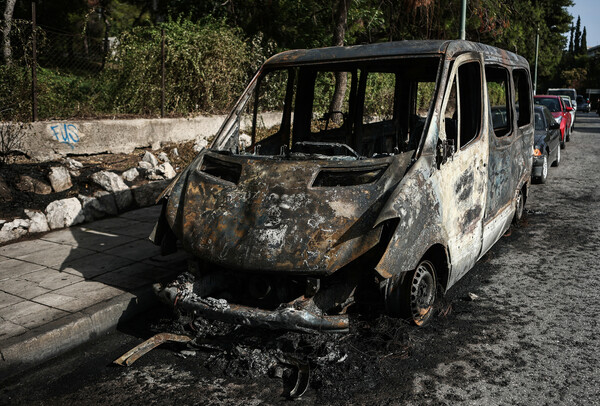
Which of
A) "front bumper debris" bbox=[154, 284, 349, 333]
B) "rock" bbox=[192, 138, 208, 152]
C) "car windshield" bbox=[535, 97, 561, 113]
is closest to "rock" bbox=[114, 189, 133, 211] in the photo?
"rock" bbox=[192, 138, 208, 152]

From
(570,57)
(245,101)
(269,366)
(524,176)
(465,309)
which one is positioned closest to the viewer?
(269,366)

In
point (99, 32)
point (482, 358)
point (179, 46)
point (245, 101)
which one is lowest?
point (482, 358)

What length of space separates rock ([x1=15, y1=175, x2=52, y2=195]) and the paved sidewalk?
977 millimetres

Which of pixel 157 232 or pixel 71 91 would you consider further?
pixel 71 91

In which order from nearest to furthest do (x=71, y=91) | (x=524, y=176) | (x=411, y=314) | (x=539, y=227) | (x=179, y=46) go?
(x=411, y=314) < (x=524, y=176) < (x=539, y=227) < (x=71, y=91) < (x=179, y=46)

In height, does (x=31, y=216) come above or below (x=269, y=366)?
above

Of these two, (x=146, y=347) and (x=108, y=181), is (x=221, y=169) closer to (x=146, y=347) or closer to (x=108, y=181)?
(x=146, y=347)

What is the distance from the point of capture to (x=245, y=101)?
17.2 ft

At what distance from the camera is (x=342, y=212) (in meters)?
3.71

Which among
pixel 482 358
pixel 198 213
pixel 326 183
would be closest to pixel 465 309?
pixel 482 358

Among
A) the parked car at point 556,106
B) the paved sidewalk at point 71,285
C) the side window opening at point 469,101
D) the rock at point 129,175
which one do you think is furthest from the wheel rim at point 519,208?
the parked car at point 556,106

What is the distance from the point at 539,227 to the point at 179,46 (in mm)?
8157

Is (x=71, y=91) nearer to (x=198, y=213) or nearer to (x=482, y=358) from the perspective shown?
(x=198, y=213)

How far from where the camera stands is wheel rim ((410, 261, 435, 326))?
400 centimetres
